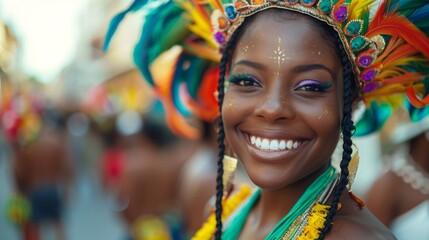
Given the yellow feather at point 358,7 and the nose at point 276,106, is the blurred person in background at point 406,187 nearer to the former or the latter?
the yellow feather at point 358,7

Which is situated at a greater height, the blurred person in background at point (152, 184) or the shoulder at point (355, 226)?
the shoulder at point (355, 226)

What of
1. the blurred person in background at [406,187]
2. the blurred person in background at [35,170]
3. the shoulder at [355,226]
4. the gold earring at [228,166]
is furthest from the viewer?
the blurred person in background at [35,170]

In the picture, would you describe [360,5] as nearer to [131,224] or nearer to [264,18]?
[264,18]

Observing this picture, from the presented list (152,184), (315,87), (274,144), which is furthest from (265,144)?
(152,184)

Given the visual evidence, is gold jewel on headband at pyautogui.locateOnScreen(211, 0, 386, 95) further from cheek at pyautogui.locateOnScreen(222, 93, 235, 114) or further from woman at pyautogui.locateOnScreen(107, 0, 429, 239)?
cheek at pyautogui.locateOnScreen(222, 93, 235, 114)

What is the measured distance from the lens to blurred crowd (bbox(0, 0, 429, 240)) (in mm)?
4586

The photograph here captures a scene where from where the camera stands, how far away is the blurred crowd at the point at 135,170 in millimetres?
4586

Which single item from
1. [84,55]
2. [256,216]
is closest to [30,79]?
[84,55]

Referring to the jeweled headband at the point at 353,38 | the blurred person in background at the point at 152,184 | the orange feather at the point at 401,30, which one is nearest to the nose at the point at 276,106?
the jeweled headband at the point at 353,38

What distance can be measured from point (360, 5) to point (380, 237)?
84cm

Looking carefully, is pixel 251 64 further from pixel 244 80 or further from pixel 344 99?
pixel 344 99

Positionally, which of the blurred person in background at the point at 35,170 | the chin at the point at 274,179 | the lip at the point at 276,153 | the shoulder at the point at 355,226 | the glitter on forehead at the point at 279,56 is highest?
the glitter on forehead at the point at 279,56

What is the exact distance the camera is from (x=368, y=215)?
2502 millimetres

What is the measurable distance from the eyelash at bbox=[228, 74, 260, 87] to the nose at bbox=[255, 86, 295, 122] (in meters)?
0.10
